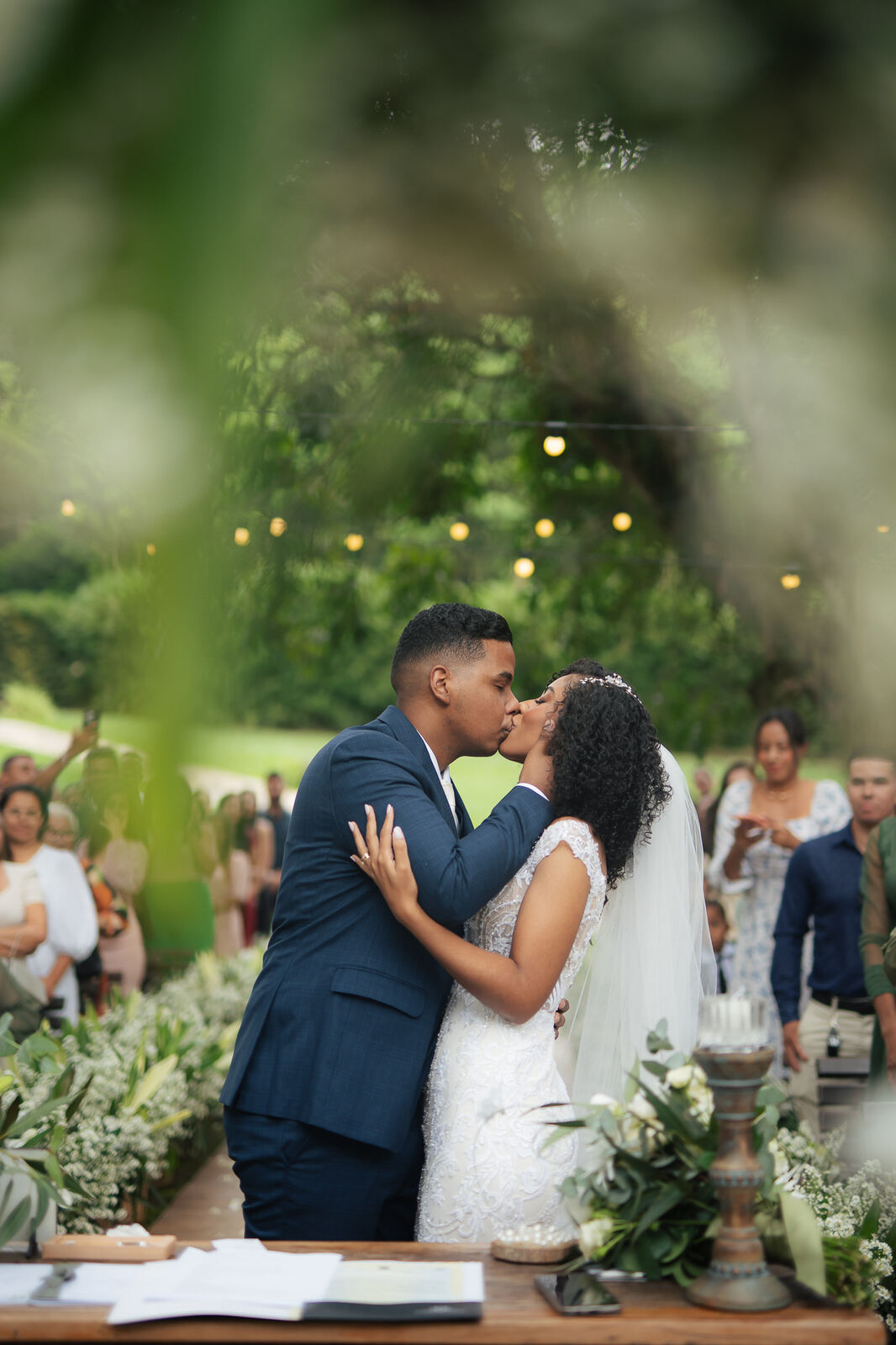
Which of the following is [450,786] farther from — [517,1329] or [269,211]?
[269,211]

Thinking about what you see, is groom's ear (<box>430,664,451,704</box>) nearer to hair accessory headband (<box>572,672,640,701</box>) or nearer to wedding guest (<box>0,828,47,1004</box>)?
hair accessory headband (<box>572,672,640,701</box>)

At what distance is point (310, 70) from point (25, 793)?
166 inches

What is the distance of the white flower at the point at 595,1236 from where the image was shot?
1520 mm

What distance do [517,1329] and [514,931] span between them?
79 centimetres

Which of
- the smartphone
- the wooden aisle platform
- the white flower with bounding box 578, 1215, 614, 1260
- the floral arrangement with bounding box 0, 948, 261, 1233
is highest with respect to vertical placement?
the white flower with bounding box 578, 1215, 614, 1260

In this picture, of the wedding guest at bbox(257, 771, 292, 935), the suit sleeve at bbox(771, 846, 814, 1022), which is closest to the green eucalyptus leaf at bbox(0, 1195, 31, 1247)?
the suit sleeve at bbox(771, 846, 814, 1022)

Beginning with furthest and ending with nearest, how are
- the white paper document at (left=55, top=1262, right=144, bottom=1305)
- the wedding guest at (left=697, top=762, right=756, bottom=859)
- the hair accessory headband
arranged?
the wedding guest at (left=697, top=762, right=756, bottom=859)
the hair accessory headband
the white paper document at (left=55, top=1262, right=144, bottom=1305)

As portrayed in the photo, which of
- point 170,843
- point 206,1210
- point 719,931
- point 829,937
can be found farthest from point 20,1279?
point 719,931

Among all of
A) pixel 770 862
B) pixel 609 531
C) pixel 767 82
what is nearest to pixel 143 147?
pixel 767 82

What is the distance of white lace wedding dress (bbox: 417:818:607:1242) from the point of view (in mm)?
2076

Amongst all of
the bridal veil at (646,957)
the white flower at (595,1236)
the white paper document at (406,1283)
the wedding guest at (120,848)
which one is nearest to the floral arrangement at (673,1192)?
the white flower at (595,1236)

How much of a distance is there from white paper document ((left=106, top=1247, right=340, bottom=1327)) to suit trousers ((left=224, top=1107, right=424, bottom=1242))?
371 millimetres

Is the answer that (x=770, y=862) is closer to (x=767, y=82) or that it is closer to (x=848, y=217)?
(x=848, y=217)

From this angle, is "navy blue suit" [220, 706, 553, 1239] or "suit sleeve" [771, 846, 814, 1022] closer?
"navy blue suit" [220, 706, 553, 1239]
